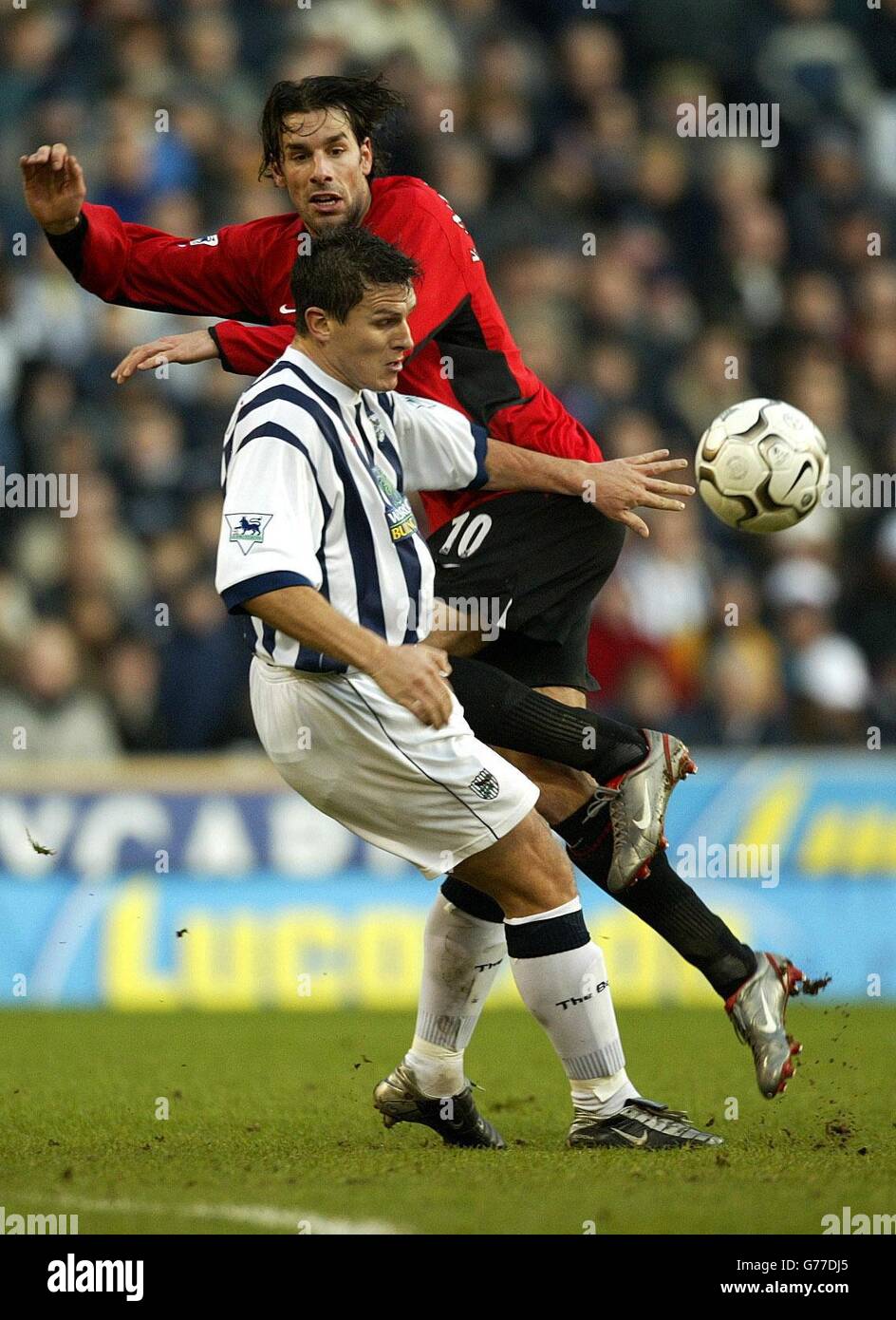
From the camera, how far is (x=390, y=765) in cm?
473

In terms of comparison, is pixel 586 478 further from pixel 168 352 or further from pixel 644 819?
pixel 168 352

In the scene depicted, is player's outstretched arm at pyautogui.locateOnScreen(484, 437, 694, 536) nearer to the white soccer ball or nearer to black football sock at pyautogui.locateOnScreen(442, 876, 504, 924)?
the white soccer ball

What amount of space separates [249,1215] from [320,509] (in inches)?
64.5

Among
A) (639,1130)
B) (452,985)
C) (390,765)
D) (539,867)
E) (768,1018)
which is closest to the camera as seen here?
(390,765)

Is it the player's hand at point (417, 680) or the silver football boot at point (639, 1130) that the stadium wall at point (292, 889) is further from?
the player's hand at point (417, 680)

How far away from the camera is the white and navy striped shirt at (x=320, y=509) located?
14.6 ft

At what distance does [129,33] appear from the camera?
12078 millimetres

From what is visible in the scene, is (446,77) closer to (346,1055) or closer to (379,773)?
(346,1055)

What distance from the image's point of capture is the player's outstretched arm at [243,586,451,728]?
434 centimetres

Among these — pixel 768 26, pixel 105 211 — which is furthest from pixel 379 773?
pixel 768 26

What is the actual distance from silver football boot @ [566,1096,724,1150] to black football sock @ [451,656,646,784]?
907 millimetres

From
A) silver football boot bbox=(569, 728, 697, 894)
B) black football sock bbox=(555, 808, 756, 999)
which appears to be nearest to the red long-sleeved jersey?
silver football boot bbox=(569, 728, 697, 894)

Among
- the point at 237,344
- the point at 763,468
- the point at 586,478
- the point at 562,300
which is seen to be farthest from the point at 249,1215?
the point at 562,300

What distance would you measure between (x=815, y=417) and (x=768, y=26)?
3497 mm
